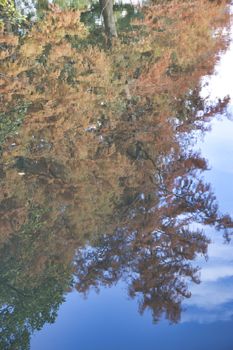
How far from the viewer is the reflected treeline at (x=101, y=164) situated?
12906mm

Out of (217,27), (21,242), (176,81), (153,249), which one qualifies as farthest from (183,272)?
(217,27)

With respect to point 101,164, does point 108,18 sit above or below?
above

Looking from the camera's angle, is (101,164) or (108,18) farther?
(108,18)

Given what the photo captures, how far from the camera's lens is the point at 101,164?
1922 centimetres

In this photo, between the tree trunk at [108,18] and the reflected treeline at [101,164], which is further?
the tree trunk at [108,18]

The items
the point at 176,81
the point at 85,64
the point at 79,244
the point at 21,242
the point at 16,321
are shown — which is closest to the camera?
the point at 16,321

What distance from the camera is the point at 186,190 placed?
19297mm

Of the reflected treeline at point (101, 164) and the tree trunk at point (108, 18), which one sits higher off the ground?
the tree trunk at point (108, 18)

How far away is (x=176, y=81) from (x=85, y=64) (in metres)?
5.02

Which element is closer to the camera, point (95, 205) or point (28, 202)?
point (28, 202)

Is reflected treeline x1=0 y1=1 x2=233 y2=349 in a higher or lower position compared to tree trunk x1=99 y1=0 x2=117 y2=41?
lower

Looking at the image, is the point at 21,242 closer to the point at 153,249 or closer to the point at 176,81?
the point at 153,249

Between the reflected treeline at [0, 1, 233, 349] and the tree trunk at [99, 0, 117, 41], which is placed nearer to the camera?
the reflected treeline at [0, 1, 233, 349]

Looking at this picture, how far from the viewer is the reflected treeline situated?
42.3ft
